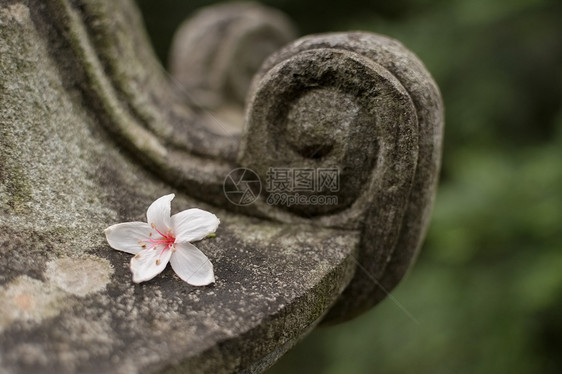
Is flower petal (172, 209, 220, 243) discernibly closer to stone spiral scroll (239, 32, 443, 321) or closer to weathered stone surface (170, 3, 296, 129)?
stone spiral scroll (239, 32, 443, 321)

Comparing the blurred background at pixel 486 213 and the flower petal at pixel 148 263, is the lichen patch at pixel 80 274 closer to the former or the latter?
the flower petal at pixel 148 263

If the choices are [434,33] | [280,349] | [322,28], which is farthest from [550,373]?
[322,28]

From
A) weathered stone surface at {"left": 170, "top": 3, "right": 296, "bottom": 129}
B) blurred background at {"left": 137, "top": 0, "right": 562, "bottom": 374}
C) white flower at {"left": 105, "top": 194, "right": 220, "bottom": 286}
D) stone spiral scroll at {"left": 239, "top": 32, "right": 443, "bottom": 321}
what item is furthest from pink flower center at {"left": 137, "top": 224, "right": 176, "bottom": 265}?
weathered stone surface at {"left": 170, "top": 3, "right": 296, "bottom": 129}

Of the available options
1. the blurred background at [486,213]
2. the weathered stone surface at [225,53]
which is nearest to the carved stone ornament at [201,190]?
the blurred background at [486,213]

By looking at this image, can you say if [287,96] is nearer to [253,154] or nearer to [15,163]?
[253,154]

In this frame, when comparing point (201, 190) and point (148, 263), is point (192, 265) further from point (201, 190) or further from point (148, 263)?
point (201, 190)

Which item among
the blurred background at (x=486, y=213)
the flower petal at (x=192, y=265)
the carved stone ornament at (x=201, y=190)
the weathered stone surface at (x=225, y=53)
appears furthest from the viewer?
the weathered stone surface at (x=225, y=53)

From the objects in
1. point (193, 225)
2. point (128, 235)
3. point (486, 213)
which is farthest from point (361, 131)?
point (486, 213)
